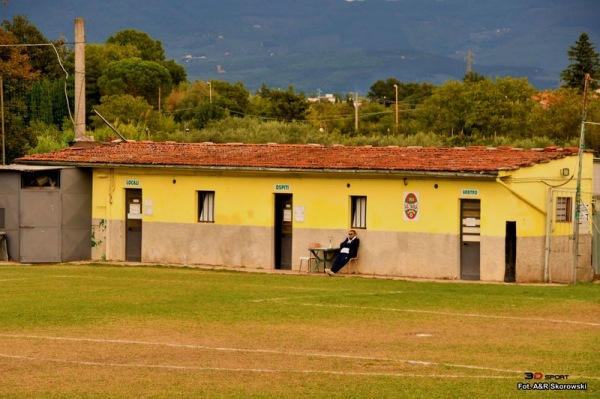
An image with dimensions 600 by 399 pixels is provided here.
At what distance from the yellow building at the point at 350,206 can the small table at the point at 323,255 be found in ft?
1.55

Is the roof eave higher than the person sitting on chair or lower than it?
higher

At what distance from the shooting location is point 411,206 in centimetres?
3675

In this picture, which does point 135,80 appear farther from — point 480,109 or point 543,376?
point 543,376

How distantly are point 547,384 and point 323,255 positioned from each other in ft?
68.0

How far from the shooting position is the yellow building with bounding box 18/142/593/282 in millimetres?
35469

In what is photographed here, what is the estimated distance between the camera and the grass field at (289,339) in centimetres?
1738

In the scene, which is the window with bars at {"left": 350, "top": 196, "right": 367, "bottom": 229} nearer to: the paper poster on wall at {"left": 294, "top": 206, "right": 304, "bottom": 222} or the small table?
the small table

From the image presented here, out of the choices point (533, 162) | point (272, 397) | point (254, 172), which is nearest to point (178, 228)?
A: point (254, 172)

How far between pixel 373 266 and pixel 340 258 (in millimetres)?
897

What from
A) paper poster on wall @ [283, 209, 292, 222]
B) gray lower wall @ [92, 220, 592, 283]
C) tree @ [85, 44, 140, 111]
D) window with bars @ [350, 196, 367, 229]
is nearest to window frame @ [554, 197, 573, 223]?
gray lower wall @ [92, 220, 592, 283]

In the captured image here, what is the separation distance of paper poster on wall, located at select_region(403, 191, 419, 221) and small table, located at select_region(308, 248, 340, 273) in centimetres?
223

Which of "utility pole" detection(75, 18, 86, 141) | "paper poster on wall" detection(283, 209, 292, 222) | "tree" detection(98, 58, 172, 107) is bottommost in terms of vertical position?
"paper poster on wall" detection(283, 209, 292, 222)

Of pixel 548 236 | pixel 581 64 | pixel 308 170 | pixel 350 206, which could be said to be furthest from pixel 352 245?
pixel 581 64

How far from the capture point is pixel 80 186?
136 ft
